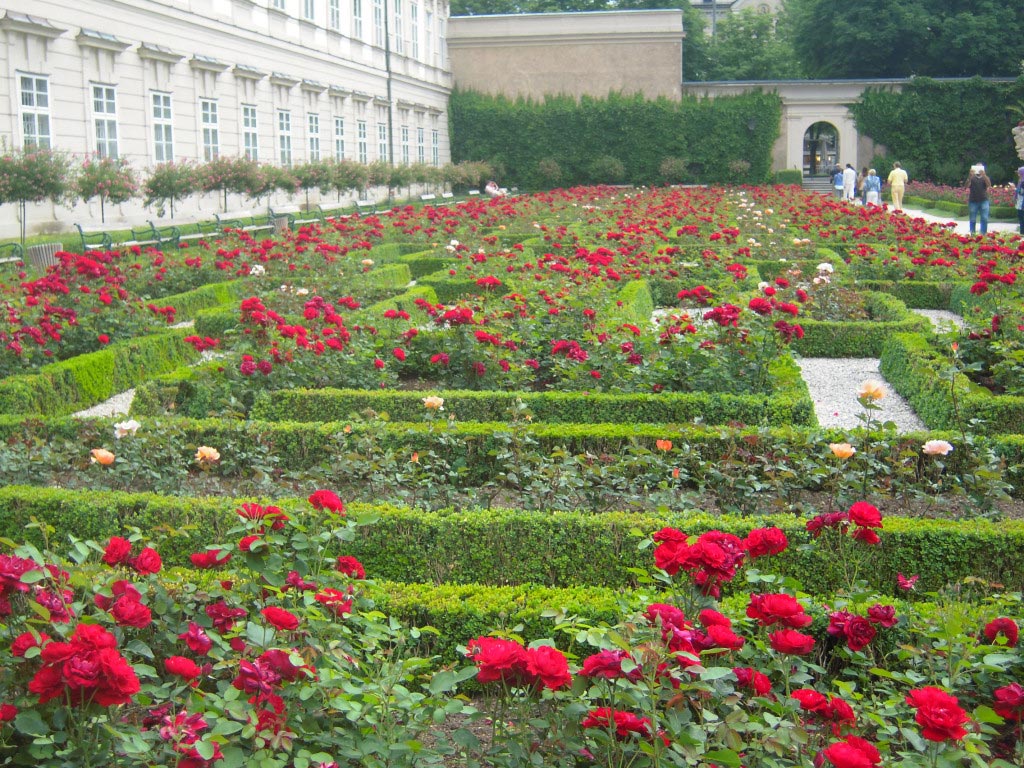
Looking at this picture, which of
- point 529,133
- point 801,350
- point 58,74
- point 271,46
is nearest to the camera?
point 801,350

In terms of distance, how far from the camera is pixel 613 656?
7.73ft

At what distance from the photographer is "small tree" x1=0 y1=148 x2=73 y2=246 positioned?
13.6 m

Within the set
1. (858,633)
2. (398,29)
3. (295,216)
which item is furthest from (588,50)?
(858,633)

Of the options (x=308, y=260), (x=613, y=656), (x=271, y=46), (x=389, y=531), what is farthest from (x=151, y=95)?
(x=613, y=656)

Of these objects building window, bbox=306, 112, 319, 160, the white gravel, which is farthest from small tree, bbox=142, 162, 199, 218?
the white gravel

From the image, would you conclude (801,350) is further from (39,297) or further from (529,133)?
(529,133)

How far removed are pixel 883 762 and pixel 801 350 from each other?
8649 millimetres

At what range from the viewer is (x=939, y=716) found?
2113 millimetres

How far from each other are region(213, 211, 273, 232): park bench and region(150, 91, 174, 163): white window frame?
149cm

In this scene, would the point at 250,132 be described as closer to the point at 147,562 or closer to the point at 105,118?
the point at 105,118

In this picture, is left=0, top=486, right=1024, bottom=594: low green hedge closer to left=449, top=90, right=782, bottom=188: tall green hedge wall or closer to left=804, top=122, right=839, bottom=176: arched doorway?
left=449, top=90, right=782, bottom=188: tall green hedge wall

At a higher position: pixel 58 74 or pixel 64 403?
pixel 58 74

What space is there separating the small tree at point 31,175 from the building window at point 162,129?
5619 millimetres

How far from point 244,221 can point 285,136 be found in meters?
6.81
